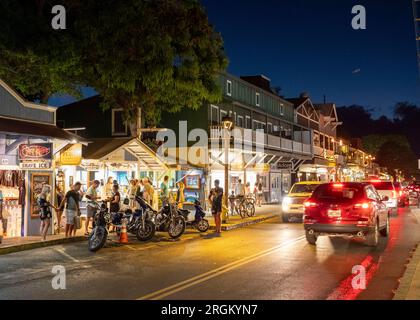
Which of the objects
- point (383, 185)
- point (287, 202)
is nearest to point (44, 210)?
point (287, 202)

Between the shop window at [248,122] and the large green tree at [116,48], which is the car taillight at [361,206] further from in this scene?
the shop window at [248,122]

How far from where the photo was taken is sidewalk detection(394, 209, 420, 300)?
813 cm

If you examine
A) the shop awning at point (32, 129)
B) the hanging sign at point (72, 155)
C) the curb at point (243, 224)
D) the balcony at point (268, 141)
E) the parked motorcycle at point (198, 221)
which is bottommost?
the curb at point (243, 224)

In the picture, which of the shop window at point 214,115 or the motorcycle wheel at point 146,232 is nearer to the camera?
the motorcycle wheel at point 146,232

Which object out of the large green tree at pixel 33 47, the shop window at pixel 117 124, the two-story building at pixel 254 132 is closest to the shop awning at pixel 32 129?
the large green tree at pixel 33 47

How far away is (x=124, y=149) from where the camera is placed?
22.3 metres

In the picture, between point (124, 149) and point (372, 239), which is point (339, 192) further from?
point (124, 149)

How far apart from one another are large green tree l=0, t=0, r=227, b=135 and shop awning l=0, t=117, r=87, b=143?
6095mm

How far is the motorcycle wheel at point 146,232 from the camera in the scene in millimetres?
16516

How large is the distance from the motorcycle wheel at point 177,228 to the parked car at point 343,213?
14.2ft

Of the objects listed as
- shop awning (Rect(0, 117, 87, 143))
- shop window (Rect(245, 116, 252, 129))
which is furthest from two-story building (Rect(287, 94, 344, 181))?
shop awning (Rect(0, 117, 87, 143))

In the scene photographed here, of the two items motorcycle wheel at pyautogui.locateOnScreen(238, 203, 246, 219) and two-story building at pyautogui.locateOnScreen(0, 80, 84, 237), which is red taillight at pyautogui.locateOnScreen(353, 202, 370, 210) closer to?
two-story building at pyautogui.locateOnScreen(0, 80, 84, 237)

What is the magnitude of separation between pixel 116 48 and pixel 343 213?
14.2m
